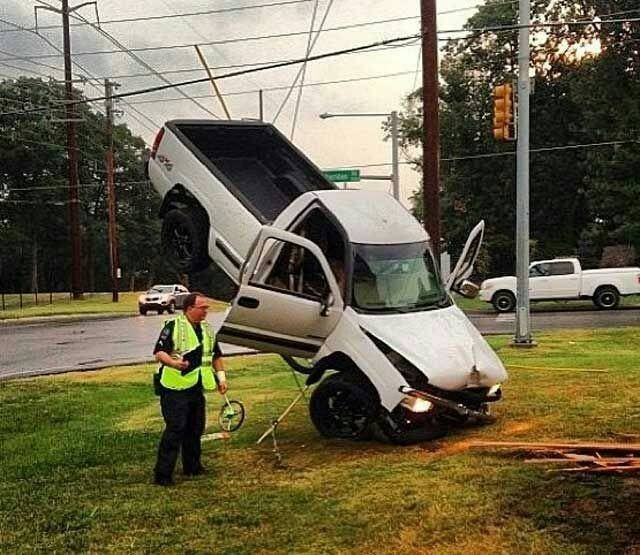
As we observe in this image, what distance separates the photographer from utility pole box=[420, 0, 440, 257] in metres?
15.4

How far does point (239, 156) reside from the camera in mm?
12359

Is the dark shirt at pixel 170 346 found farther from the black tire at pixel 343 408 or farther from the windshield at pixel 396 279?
the windshield at pixel 396 279

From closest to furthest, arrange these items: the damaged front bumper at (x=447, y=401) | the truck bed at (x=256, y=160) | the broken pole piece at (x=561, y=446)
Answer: the broken pole piece at (x=561, y=446), the damaged front bumper at (x=447, y=401), the truck bed at (x=256, y=160)

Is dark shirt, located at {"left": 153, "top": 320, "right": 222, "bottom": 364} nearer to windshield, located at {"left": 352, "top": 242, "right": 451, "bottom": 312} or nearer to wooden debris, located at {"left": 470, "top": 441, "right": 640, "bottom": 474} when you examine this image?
windshield, located at {"left": 352, "top": 242, "right": 451, "bottom": 312}

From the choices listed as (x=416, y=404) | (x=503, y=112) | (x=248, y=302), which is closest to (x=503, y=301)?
(x=503, y=112)

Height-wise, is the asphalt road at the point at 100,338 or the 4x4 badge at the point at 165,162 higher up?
the 4x4 badge at the point at 165,162

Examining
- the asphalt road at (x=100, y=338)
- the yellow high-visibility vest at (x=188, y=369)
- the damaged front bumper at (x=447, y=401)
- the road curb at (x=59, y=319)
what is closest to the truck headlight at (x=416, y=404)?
the damaged front bumper at (x=447, y=401)

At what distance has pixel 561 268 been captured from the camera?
29359mm

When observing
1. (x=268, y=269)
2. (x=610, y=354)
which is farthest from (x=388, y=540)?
(x=610, y=354)

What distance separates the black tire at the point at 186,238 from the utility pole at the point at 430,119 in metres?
5.60

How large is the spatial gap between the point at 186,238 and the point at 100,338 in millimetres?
14594

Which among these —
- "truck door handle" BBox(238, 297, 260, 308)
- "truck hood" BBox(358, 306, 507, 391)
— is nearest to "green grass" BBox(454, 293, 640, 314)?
"truck hood" BBox(358, 306, 507, 391)

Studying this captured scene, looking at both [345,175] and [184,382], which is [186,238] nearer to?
[184,382]

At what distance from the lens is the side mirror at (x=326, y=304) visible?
8875mm
